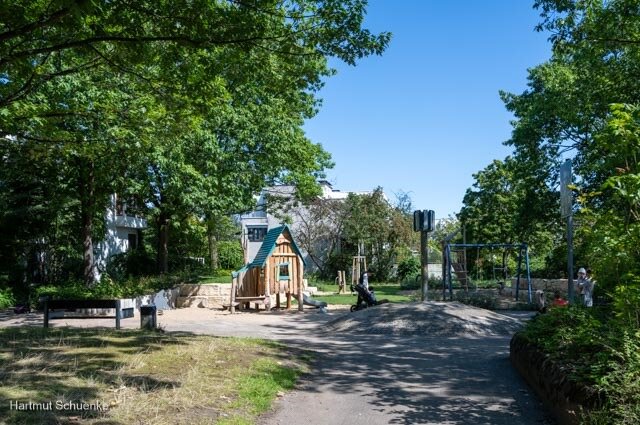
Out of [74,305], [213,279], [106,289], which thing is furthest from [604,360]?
[213,279]

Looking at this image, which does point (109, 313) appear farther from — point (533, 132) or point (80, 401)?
point (533, 132)

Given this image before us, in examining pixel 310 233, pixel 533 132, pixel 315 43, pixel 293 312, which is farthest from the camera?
pixel 310 233

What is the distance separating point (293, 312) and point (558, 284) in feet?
39.0

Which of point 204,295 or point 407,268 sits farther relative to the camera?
point 407,268

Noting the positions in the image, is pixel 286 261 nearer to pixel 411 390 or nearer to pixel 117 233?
pixel 411 390

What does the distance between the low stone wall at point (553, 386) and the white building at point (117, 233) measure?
2584 cm

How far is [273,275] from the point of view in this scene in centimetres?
2169

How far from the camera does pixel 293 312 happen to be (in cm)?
2084

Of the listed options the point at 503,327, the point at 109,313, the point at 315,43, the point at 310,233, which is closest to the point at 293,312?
the point at 109,313

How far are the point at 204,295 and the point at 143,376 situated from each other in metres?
17.3

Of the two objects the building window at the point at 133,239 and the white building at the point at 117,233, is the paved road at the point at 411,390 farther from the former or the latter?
the building window at the point at 133,239

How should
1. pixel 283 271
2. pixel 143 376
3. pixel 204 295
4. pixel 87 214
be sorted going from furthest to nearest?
pixel 204 295, pixel 283 271, pixel 87 214, pixel 143 376

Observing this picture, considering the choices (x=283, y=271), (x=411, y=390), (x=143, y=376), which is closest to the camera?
(x=143, y=376)

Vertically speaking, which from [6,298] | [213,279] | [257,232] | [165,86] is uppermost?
[165,86]
